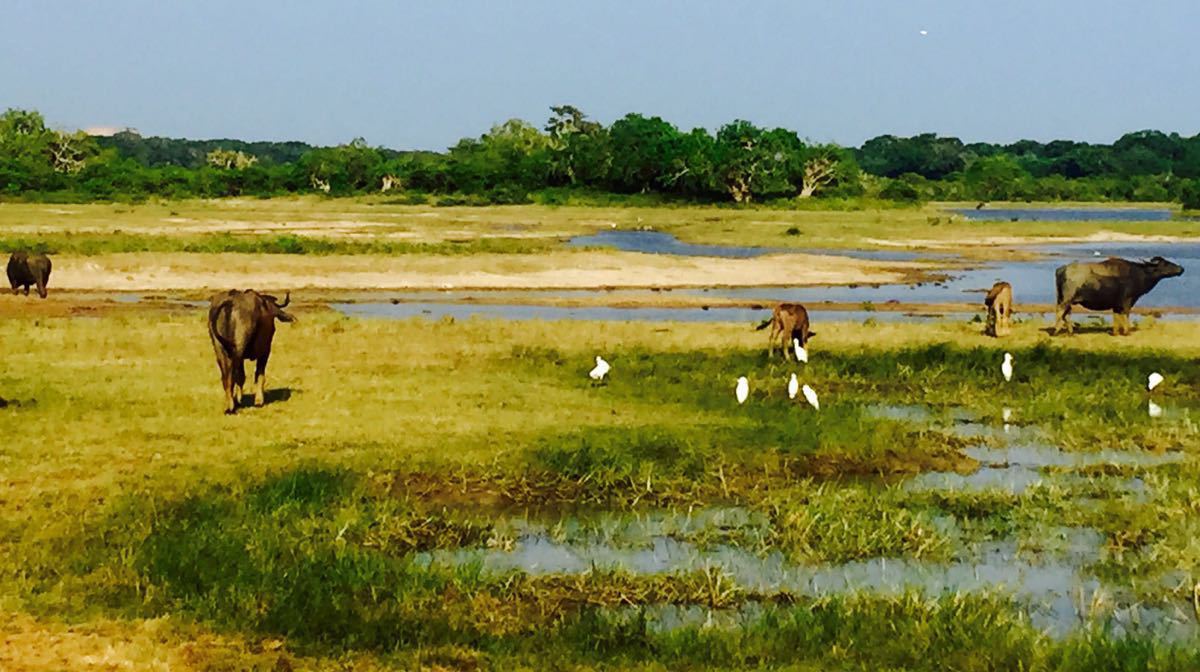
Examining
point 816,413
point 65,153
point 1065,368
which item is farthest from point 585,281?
point 65,153

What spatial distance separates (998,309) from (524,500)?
42.4ft

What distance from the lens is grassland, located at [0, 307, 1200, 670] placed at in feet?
25.3

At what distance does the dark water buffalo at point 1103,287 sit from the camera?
23250 millimetres

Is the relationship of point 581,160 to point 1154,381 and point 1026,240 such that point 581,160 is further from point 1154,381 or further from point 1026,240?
point 1154,381

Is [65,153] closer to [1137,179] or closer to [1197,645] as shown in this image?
[1137,179]

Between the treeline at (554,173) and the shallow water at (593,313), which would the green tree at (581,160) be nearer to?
the treeline at (554,173)

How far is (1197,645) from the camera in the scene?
7.89 meters

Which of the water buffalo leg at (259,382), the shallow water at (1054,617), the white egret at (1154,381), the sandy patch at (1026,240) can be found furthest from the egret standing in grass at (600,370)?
the sandy patch at (1026,240)

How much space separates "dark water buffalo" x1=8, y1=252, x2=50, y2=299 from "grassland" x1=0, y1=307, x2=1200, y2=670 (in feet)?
31.9

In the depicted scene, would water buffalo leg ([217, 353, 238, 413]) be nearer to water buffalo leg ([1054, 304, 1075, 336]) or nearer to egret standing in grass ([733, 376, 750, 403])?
egret standing in grass ([733, 376, 750, 403])

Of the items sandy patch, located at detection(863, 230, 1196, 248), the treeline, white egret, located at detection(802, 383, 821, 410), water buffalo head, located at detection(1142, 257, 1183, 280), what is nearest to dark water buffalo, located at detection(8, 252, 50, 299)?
white egret, located at detection(802, 383, 821, 410)

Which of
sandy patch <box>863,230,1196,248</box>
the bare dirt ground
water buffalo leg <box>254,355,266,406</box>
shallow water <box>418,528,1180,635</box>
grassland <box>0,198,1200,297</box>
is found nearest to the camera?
shallow water <box>418,528,1180,635</box>

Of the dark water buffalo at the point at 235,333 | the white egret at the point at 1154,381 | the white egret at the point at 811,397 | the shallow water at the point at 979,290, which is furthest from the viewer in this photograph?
the shallow water at the point at 979,290

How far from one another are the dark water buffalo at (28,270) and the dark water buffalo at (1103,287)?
1924cm
